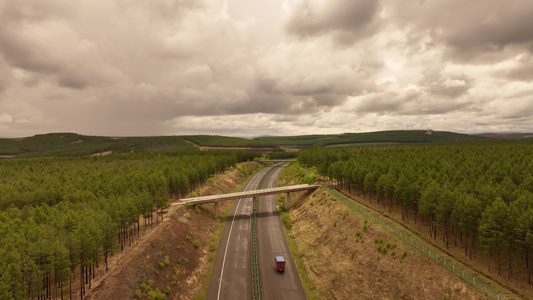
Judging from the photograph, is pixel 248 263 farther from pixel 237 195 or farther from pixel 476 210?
pixel 476 210

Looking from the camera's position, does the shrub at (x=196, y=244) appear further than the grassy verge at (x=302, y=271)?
Yes

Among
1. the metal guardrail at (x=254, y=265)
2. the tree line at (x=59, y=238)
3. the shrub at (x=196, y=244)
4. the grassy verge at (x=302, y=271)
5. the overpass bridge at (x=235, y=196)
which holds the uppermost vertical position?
the tree line at (x=59, y=238)

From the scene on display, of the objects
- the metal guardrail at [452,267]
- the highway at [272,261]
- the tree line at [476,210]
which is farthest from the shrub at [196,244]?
the tree line at [476,210]

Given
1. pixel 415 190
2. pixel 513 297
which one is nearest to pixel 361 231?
pixel 415 190

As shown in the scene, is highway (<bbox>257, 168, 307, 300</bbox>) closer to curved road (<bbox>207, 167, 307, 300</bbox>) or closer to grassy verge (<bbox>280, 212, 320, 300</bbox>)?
curved road (<bbox>207, 167, 307, 300</bbox>)

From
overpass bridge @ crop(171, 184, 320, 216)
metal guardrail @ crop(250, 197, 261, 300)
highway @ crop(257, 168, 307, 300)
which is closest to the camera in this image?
metal guardrail @ crop(250, 197, 261, 300)

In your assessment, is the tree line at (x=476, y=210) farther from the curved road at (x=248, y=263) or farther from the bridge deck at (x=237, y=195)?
the curved road at (x=248, y=263)

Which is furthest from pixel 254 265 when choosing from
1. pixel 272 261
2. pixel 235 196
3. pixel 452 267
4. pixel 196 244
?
pixel 235 196

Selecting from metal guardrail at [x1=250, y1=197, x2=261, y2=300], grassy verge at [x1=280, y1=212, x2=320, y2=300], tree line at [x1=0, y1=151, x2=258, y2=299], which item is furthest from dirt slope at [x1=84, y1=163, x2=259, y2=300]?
grassy verge at [x1=280, y1=212, x2=320, y2=300]

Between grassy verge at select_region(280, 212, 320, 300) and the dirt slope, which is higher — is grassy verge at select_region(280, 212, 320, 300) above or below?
below

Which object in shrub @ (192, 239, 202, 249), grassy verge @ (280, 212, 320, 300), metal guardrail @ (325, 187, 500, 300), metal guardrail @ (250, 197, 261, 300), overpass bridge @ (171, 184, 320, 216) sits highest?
overpass bridge @ (171, 184, 320, 216)
